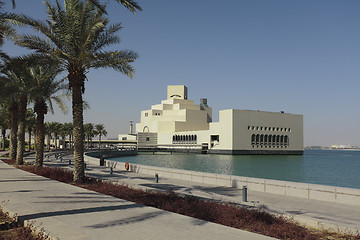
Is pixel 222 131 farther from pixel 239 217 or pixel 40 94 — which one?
pixel 239 217

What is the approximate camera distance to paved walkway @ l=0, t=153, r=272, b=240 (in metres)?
7.01

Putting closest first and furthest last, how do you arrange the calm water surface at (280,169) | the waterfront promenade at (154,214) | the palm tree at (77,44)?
the waterfront promenade at (154,214) < the palm tree at (77,44) < the calm water surface at (280,169)

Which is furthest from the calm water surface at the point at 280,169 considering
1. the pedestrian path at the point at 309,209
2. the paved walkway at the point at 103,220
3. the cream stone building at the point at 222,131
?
the paved walkway at the point at 103,220

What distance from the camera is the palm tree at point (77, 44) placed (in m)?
16.3

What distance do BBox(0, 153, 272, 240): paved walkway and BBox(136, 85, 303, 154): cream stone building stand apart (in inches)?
3090

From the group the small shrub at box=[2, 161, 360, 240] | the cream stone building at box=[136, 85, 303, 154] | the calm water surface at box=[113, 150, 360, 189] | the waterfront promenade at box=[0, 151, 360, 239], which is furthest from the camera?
the cream stone building at box=[136, 85, 303, 154]

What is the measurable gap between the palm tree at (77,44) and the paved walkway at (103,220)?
5.99 meters

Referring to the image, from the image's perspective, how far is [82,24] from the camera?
16453 mm

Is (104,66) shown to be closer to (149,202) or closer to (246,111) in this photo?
(149,202)

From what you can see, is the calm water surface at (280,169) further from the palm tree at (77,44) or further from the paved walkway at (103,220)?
the paved walkway at (103,220)

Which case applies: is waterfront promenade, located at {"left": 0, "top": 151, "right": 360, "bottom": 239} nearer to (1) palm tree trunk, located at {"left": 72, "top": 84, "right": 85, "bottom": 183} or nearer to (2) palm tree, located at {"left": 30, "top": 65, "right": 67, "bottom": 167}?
(1) palm tree trunk, located at {"left": 72, "top": 84, "right": 85, "bottom": 183}

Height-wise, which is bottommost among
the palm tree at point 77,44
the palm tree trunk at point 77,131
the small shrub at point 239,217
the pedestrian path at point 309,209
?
the pedestrian path at point 309,209

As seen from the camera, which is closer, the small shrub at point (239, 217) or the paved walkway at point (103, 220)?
the paved walkway at point (103, 220)

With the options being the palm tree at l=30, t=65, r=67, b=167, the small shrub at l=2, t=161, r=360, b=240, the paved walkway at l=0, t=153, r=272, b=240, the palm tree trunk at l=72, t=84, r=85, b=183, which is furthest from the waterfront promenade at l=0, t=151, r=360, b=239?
the palm tree at l=30, t=65, r=67, b=167
